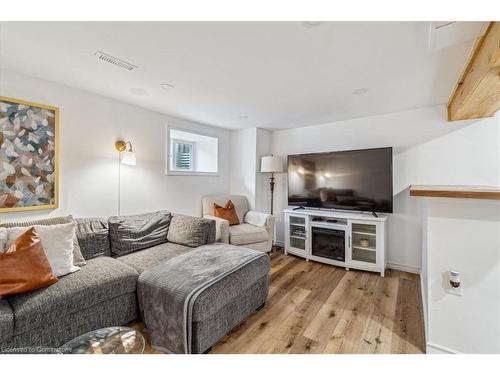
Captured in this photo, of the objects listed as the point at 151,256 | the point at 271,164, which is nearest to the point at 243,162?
the point at 271,164

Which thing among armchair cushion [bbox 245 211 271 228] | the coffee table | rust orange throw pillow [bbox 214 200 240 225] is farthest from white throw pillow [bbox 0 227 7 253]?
armchair cushion [bbox 245 211 271 228]

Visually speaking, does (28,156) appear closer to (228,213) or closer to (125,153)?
(125,153)

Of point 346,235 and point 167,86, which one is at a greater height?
point 167,86

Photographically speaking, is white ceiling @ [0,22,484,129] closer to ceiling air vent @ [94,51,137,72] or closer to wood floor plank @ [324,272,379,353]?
ceiling air vent @ [94,51,137,72]

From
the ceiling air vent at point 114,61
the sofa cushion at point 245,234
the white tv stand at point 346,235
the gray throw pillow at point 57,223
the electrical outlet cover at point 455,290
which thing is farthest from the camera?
the sofa cushion at point 245,234

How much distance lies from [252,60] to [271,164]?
2072 mm

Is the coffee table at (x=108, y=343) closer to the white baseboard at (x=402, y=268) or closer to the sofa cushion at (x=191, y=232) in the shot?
the sofa cushion at (x=191, y=232)

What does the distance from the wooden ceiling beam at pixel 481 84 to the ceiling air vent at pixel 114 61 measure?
2.36 metres

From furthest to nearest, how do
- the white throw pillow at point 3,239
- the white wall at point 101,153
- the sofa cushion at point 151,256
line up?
the white wall at point 101,153 → the sofa cushion at point 151,256 → the white throw pillow at point 3,239

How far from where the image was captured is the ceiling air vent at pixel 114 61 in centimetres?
162

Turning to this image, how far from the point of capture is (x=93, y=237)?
2.07 meters

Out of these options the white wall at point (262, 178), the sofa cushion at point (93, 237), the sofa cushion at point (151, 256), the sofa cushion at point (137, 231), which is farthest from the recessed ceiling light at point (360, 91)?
the sofa cushion at point (93, 237)
